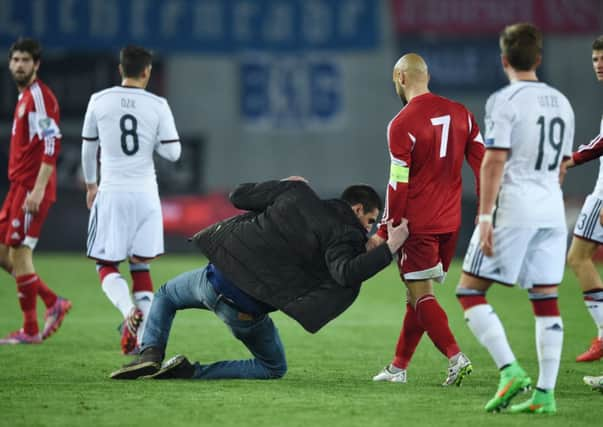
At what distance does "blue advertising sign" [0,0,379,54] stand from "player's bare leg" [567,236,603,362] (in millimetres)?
12025

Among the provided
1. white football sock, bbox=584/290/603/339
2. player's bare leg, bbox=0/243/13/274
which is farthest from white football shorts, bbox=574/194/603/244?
player's bare leg, bbox=0/243/13/274

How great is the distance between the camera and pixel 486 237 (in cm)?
537

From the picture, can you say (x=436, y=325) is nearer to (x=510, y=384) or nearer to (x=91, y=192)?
(x=510, y=384)

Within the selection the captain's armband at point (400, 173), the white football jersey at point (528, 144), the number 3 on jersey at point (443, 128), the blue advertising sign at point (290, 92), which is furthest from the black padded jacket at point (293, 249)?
the blue advertising sign at point (290, 92)

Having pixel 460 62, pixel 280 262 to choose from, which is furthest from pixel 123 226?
pixel 460 62

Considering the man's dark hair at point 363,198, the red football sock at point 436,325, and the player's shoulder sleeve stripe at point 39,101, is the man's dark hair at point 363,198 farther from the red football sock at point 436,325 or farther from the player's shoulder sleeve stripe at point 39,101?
the player's shoulder sleeve stripe at point 39,101

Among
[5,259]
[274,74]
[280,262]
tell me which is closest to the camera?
[280,262]

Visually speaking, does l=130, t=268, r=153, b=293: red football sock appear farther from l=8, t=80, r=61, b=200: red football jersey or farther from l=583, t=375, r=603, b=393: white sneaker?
l=583, t=375, r=603, b=393: white sneaker

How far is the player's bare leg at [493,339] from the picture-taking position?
212 inches

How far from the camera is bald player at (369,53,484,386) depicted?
6375 mm

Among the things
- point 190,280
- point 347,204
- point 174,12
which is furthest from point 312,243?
point 174,12

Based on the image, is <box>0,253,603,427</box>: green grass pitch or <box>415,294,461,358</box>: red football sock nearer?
<box>0,253,603,427</box>: green grass pitch

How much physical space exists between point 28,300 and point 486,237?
14.7 feet

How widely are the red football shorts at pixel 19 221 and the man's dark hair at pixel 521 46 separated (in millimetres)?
4411
